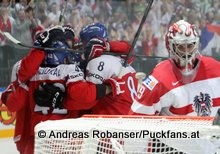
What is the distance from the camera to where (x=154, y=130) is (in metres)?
2.23

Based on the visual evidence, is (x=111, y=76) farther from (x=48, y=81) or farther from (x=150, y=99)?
(x=150, y=99)

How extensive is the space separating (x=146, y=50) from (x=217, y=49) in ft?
2.99

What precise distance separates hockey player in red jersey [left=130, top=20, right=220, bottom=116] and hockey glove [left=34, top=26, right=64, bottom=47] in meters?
0.78

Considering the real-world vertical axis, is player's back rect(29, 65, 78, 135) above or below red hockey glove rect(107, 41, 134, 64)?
below

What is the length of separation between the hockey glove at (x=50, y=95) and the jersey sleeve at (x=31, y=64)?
0.09 meters

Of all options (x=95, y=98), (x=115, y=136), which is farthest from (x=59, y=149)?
(x=95, y=98)

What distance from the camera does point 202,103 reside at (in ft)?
9.47

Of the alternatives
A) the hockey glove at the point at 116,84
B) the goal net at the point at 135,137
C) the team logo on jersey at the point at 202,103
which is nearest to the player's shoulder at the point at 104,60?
the hockey glove at the point at 116,84

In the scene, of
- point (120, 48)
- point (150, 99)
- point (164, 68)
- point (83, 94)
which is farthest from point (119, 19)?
point (150, 99)

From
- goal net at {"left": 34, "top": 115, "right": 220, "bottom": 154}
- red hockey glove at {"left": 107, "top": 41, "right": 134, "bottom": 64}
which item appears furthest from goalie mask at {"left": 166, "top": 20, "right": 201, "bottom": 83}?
red hockey glove at {"left": 107, "top": 41, "right": 134, "bottom": 64}

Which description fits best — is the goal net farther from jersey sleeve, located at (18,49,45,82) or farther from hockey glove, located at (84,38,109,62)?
hockey glove, located at (84,38,109,62)

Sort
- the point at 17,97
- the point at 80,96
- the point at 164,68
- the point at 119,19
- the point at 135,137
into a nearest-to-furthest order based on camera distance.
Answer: the point at 135,137 < the point at 164,68 < the point at 80,96 < the point at 17,97 < the point at 119,19

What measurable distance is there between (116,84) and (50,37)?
450mm

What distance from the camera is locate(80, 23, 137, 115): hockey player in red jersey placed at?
3.52 meters
